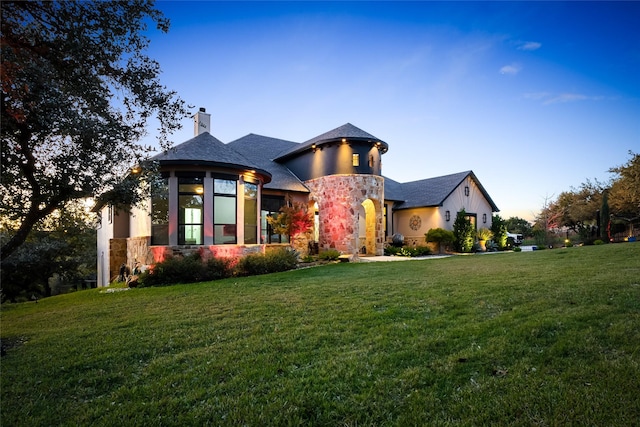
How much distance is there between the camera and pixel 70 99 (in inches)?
182

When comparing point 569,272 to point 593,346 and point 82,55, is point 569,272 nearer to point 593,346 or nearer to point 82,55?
point 593,346

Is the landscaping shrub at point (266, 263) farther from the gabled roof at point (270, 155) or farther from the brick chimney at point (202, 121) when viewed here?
the brick chimney at point (202, 121)

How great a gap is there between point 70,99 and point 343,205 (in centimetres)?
1567

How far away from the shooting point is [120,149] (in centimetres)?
555

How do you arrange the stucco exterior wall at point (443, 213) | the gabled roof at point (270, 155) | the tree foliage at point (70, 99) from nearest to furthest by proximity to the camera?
the tree foliage at point (70, 99), the gabled roof at point (270, 155), the stucco exterior wall at point (443, 213)

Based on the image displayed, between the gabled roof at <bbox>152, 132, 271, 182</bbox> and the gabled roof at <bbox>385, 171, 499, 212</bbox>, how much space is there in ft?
45.0

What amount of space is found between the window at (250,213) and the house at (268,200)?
5cm

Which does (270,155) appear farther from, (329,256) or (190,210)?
(190,210)

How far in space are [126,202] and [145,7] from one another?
12.5ft

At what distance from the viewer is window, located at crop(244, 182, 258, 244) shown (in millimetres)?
14664

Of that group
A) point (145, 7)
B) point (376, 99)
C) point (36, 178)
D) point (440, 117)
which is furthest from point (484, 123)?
point (36, 178)

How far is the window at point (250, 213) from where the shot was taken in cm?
1466

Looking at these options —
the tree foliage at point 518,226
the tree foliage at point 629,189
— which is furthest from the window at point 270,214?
the tree foliage at point 518,226

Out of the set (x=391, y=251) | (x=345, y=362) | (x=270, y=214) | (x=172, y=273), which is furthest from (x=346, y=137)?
(x=345, y=362)
